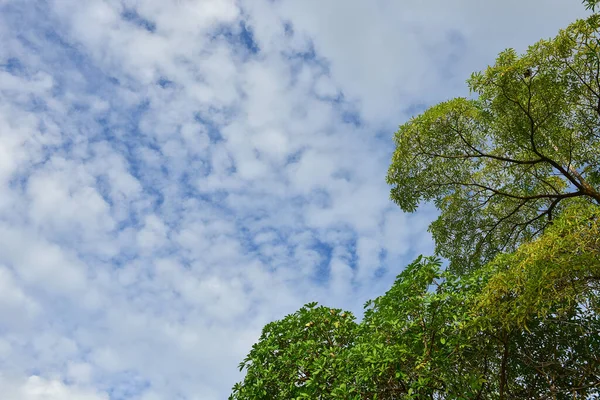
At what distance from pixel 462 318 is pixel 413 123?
5.18m

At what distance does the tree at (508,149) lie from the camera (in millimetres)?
8875

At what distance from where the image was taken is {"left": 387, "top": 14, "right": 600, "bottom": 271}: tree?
29.1 ft

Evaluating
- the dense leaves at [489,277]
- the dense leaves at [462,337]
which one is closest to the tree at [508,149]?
the dense leaves at [489,277]

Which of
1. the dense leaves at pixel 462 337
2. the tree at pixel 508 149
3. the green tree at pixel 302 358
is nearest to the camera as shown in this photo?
the dense leaves at pixel 462 337

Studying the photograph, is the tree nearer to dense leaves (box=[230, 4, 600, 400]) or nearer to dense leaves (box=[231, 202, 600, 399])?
dense leaves (box=[230, 4, 600, 400])

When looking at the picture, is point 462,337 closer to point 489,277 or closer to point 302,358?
point 489,277

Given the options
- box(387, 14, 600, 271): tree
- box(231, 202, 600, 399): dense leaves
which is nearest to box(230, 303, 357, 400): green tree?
box(231, 202, 600, 399): dense leaves

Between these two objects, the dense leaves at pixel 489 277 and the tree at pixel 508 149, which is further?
the tree at pixel 508 149

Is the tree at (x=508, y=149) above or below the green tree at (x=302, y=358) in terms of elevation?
above

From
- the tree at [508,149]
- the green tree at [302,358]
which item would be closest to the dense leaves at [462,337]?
the green tree at [302,358]

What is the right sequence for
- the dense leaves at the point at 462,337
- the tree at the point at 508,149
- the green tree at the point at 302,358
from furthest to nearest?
1. the tree at the point at 508,149
2. the green tree at the point at 302,358
3. the dense leaves at the point at 462,337

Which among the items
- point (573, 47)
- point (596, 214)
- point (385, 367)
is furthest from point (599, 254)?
point (573, 47)

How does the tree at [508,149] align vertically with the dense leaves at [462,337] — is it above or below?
above

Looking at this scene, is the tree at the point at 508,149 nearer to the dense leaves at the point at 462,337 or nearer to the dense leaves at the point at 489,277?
the dense leaves at the point at 489,277
